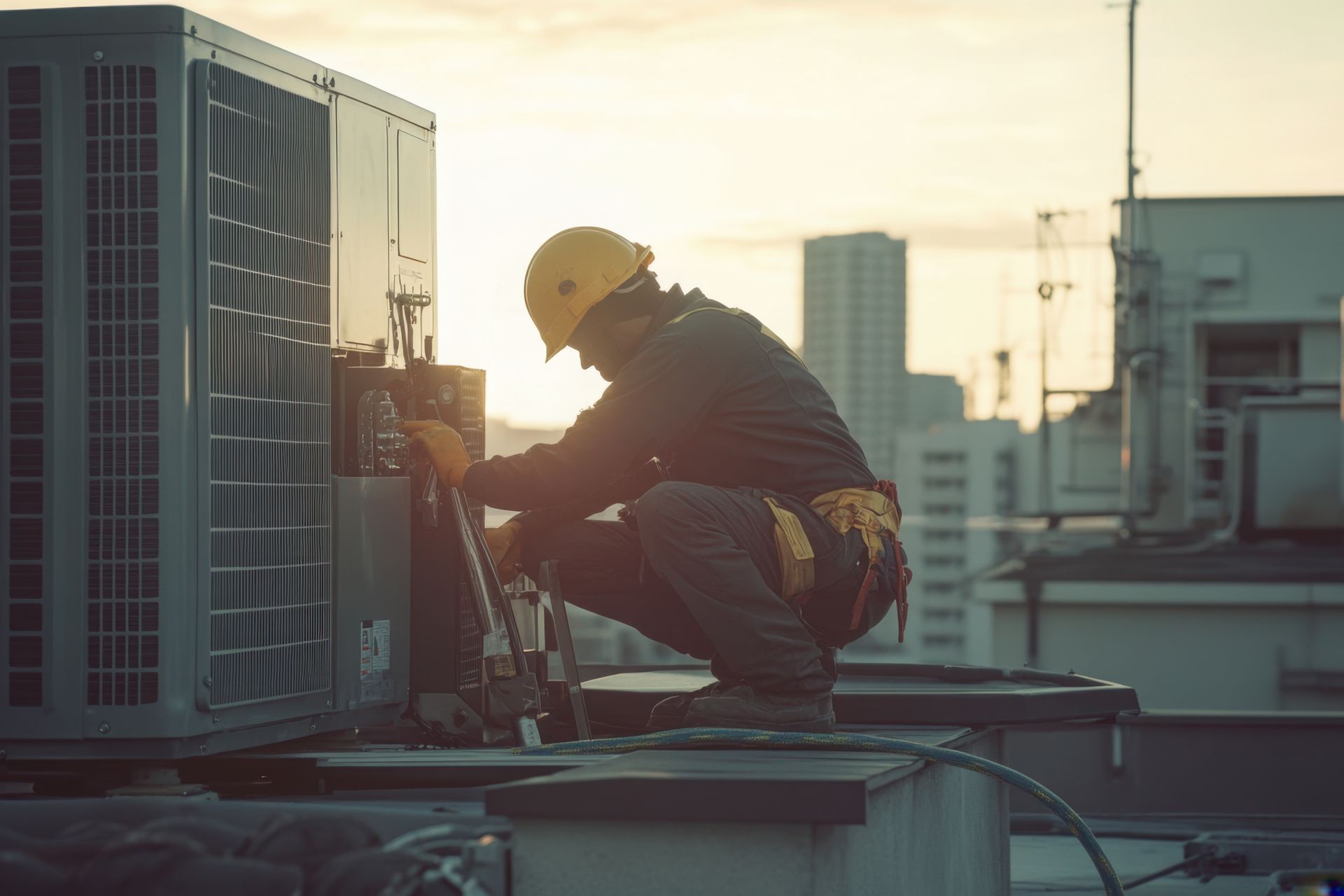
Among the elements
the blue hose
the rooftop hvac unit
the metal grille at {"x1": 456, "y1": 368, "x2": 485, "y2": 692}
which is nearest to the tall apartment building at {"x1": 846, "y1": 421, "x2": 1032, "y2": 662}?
the metal grille at {"x1": 456, "y1": 368, "x2": 485, "y2": 692}

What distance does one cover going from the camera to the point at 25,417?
13.9 feet

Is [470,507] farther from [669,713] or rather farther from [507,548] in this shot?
[669,713]

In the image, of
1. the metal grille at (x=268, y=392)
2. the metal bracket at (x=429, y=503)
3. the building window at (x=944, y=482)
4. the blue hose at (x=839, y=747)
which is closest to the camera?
the blue hose at (x=839, y=747)

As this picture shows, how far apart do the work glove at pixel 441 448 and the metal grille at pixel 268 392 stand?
0.86 feet

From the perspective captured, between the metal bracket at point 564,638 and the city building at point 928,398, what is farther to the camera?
the city building at point 928,398

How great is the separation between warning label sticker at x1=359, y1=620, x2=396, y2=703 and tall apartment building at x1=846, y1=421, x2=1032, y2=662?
104 m

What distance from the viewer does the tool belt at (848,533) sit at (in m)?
4.56

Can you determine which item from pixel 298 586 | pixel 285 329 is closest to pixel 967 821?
pixel 298 586

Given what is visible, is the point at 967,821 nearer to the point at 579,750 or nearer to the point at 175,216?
the point at 579,750

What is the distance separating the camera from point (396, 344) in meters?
5.10

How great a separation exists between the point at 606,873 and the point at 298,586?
1637 millimetres

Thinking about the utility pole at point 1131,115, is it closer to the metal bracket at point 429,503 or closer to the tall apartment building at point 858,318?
the metal bracket at point 429,503

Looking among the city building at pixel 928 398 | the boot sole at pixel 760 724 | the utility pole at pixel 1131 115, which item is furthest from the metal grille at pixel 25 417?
the city building at pixel 928 398

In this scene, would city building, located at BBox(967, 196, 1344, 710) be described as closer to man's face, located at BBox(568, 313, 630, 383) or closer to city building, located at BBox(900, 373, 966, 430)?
man's face, located at BBox(568, 313, 630, 383)
